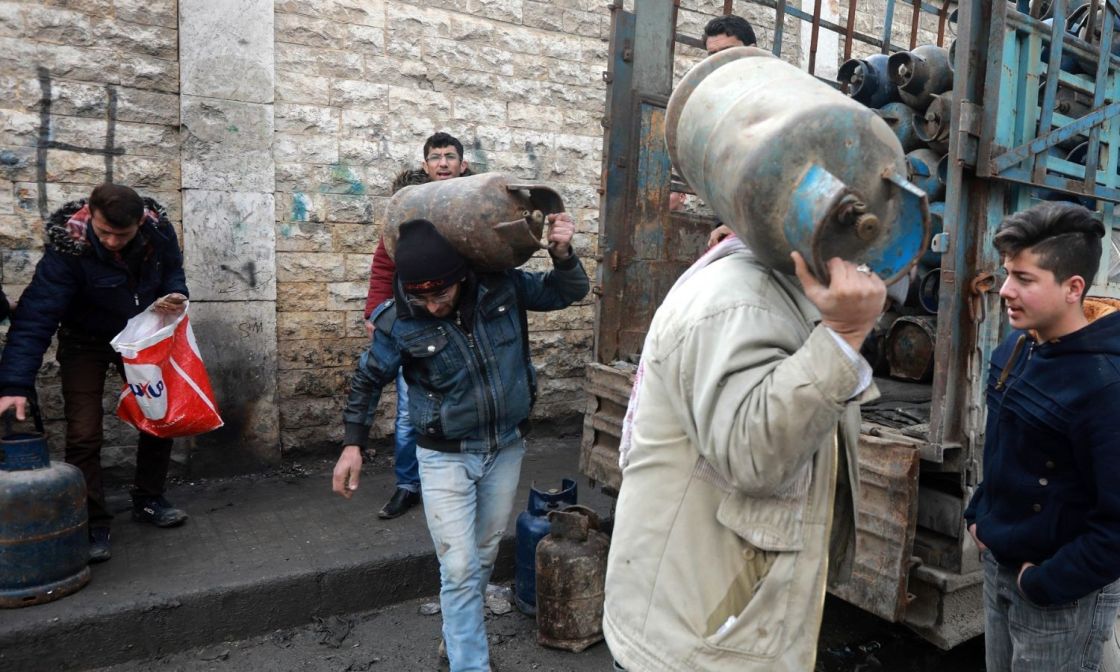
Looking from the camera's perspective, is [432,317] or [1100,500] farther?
[432,317]

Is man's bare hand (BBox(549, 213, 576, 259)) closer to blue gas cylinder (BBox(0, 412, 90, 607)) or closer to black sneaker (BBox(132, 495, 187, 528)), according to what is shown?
blue gas cylinder (BBox(0, 412, 90, 607))

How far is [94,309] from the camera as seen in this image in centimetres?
400

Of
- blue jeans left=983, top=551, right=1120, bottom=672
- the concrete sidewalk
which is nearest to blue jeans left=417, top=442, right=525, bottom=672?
the concrete sidewalk

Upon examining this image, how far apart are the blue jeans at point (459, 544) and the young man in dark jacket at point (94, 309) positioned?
1866 millimetres

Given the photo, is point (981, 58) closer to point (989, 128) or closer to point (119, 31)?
point (989, 128)

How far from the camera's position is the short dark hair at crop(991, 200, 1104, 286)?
6.95ft

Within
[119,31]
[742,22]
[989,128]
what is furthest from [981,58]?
[119,31]

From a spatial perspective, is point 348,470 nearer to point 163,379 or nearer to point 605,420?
point 605,420

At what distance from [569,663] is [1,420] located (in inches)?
110

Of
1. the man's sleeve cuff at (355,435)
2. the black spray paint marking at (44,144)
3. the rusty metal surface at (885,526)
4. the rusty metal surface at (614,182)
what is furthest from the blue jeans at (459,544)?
the black spray paint marking at (44,144)

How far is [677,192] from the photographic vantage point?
4504 mm

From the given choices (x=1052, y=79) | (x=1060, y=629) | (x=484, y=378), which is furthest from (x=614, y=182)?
(x=1060, y=629)

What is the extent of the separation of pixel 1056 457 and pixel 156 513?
13.6 feet

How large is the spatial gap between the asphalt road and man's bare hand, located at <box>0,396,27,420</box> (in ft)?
3.95
